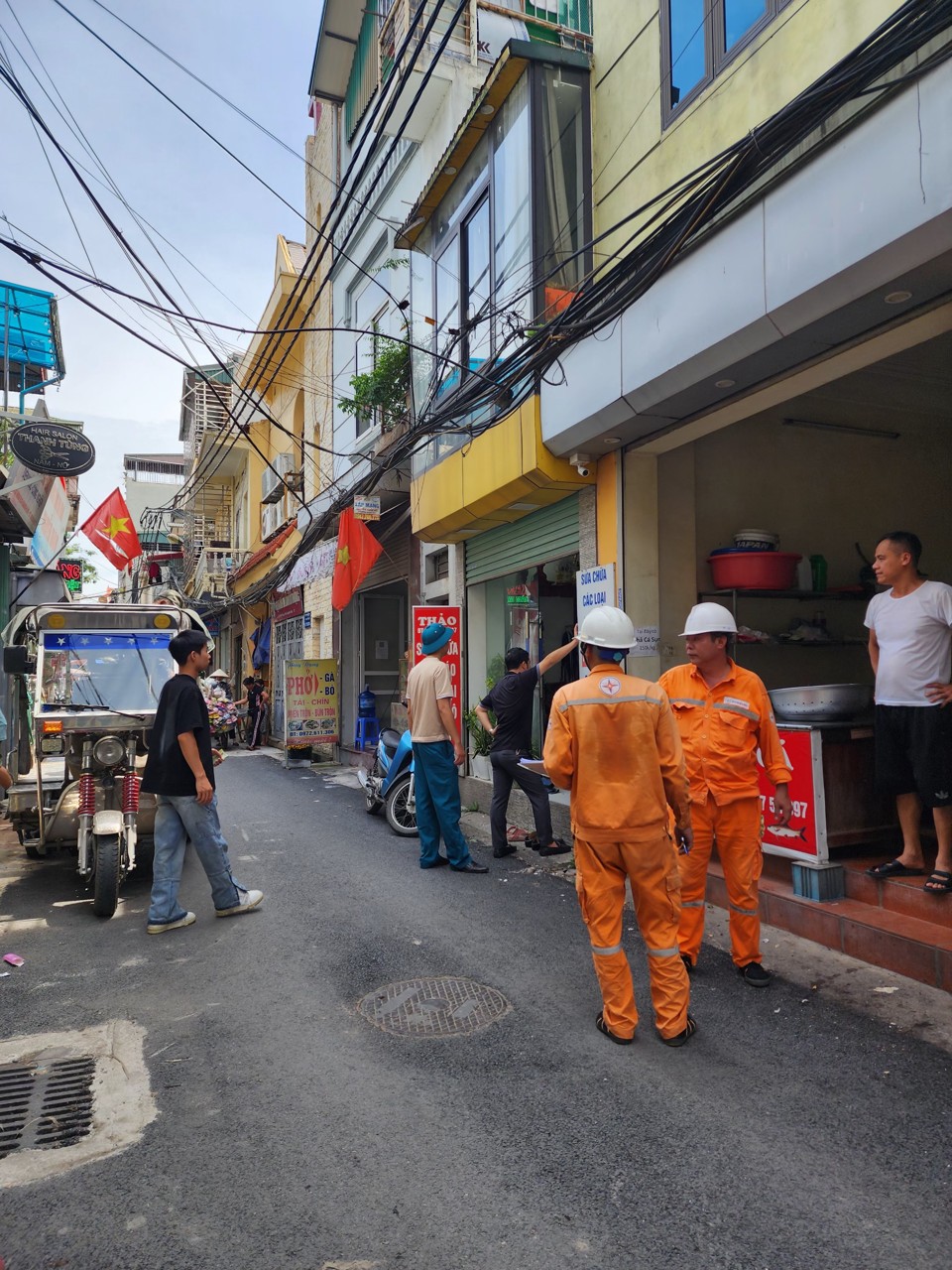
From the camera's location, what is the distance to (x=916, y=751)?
4.60m

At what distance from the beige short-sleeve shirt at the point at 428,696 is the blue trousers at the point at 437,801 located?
80 mm

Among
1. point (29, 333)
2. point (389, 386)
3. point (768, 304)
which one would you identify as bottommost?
point (768, 304)

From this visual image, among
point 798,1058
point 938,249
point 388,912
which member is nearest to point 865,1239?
point 798,1058

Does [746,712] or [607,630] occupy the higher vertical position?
[607,630]

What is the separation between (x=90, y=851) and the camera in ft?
19.2

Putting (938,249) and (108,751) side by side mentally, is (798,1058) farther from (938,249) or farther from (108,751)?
(108,751)

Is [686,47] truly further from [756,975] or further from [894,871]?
[756,975]

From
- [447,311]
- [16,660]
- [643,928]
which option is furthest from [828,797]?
[447,311]

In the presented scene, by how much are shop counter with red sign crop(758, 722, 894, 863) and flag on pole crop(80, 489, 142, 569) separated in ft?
51.0

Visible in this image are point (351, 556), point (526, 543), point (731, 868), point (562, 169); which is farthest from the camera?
point (351, 556)

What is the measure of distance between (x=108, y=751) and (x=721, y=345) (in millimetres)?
5121

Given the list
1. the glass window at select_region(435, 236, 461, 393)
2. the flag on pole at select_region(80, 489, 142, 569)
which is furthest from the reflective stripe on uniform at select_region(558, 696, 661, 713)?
the flag on pole at select_region(80, 489, 142, 569)

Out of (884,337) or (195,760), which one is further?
(195,760)

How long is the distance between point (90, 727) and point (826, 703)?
5.30 m
